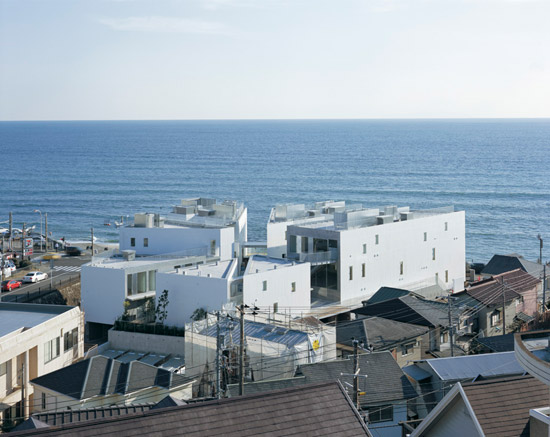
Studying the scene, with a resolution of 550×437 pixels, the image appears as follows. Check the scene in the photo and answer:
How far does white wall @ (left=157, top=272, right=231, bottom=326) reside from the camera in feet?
128

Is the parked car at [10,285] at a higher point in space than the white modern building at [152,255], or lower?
lower

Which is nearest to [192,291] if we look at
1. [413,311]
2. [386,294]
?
[413,311]

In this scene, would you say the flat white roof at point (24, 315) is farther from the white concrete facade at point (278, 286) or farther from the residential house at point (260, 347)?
the white concrete facade at point (278, 286)

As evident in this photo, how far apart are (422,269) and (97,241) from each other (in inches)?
1866

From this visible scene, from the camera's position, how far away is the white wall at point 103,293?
42875 mm

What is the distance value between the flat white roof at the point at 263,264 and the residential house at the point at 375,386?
15263mm

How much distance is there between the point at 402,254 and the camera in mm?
50094

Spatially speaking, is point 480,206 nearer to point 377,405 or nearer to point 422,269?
point 422,269

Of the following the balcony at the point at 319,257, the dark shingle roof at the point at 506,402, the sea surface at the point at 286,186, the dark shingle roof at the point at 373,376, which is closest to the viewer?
the dark shingle roof at the point at 506,402

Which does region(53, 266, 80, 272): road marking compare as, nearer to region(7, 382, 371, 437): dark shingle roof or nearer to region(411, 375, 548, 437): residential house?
region(411, 375, 548, 437): residential house

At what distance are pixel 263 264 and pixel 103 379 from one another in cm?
1924

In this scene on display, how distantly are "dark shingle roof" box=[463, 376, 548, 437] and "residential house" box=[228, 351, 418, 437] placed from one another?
28.2ft

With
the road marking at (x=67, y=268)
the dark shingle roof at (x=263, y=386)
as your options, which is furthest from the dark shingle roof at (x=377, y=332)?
the road marking at (x=67, y=268)

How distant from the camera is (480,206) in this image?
367ft
